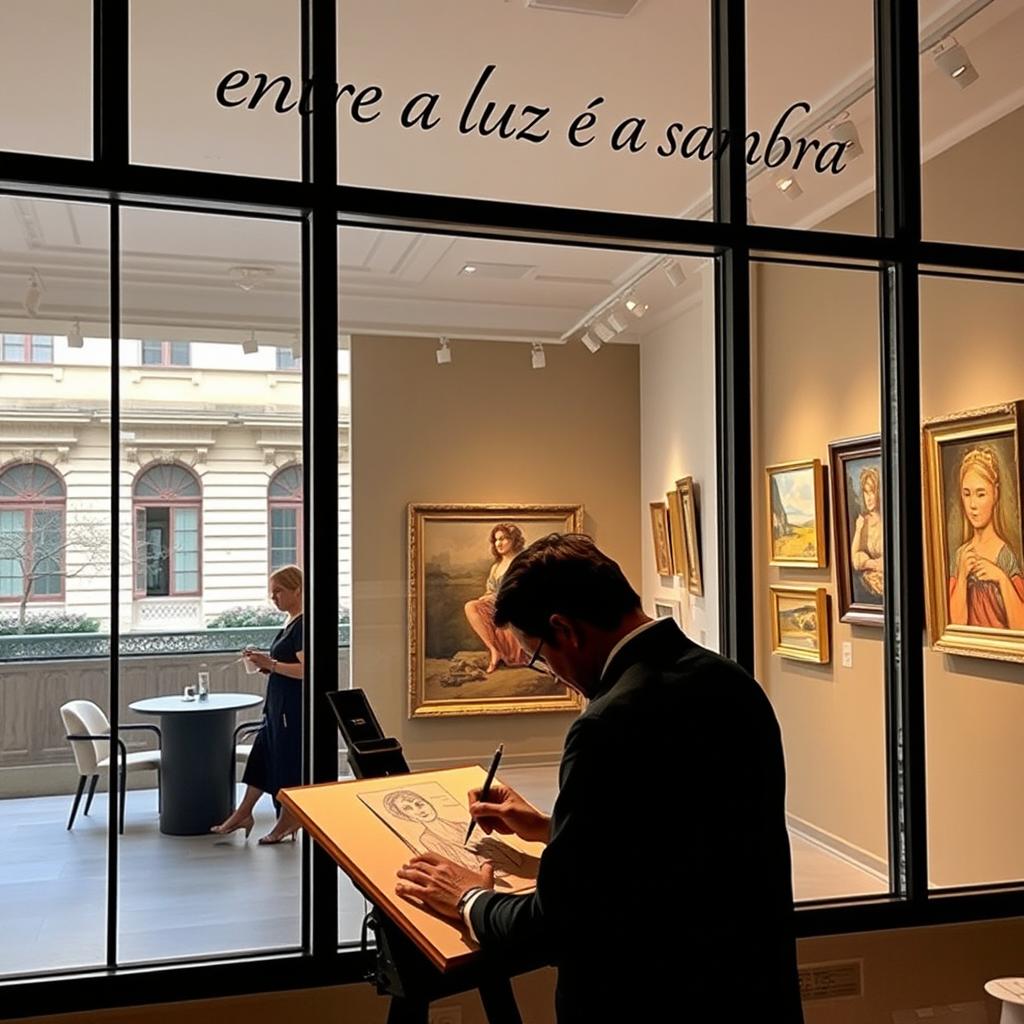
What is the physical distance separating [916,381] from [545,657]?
1889 millimetres

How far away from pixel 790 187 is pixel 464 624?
159 cm

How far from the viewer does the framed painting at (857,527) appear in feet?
A: 11.4

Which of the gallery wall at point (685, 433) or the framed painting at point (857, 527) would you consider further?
the framed painting at point (857, 527)

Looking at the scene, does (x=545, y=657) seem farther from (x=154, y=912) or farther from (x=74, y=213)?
(x=74, y=213)

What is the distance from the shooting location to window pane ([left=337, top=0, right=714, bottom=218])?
2.80 metres

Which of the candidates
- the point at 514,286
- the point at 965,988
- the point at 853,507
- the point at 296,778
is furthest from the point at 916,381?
the point at 296,778

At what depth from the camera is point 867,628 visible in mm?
3426

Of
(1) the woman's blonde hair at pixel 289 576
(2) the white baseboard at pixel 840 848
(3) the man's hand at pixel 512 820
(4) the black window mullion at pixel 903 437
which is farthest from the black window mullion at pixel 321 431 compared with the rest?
(4) the black window mullion at pixel 903 437

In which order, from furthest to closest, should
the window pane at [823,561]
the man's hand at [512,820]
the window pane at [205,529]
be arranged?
the window pane at [823,561], the window pane at [205,529], the man's hand at [512,820]

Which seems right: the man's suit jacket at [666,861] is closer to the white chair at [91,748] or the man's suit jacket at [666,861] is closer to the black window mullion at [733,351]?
the white chair at [91,748]

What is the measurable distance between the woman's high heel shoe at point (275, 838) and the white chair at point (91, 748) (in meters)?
0.33

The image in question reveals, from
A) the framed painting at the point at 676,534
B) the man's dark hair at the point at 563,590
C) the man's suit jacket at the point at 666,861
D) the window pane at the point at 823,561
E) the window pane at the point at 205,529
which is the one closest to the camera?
the man's suit jacket at the point at 666,861

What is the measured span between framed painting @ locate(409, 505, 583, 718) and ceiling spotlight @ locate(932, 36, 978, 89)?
179 cm

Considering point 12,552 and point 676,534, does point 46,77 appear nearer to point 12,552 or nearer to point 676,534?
point 12,552
